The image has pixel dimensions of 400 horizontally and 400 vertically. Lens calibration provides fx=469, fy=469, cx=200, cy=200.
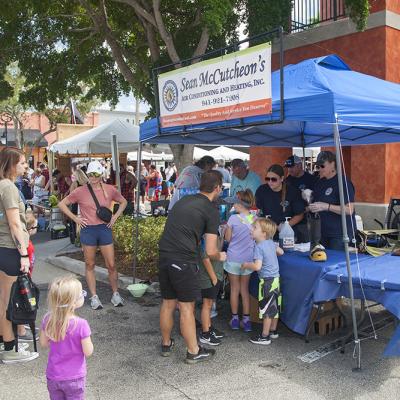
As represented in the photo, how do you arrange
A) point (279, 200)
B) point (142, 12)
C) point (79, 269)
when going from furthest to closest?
point (142, 12)
point (79, 269)
point (279, 200)

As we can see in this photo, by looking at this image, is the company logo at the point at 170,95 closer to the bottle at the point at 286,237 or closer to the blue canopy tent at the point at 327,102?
the blue canopy tent at the point at 327,102

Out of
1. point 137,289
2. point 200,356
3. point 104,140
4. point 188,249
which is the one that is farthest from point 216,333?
point 104,140

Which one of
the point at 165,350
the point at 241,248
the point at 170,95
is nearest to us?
the point at 165,350

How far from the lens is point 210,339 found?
4672mm

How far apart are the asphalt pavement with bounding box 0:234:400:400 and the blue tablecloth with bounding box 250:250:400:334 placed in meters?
0.36

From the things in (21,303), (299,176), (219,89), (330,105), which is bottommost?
(21,303)

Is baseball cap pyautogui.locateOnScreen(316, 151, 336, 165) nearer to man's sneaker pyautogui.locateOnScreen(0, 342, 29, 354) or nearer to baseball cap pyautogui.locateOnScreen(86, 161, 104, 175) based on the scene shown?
baseball cap pyautogui.locateOnScreen(86, 161, 104, 175)

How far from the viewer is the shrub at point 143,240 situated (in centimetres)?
742

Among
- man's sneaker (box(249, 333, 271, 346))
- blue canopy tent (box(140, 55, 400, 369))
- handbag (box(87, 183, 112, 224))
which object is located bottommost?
man's sneaker (box(249, 333, 271, 346))

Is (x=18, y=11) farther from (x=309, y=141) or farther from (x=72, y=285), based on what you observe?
(x=72, y=285)

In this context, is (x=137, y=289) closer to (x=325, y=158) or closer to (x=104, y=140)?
(x=325, y=158)

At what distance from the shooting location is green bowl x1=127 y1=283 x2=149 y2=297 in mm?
6279

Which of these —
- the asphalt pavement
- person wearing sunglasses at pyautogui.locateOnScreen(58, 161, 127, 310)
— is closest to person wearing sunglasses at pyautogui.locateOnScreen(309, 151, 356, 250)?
the asphalt pavement

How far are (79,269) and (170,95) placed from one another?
384 centimetres
